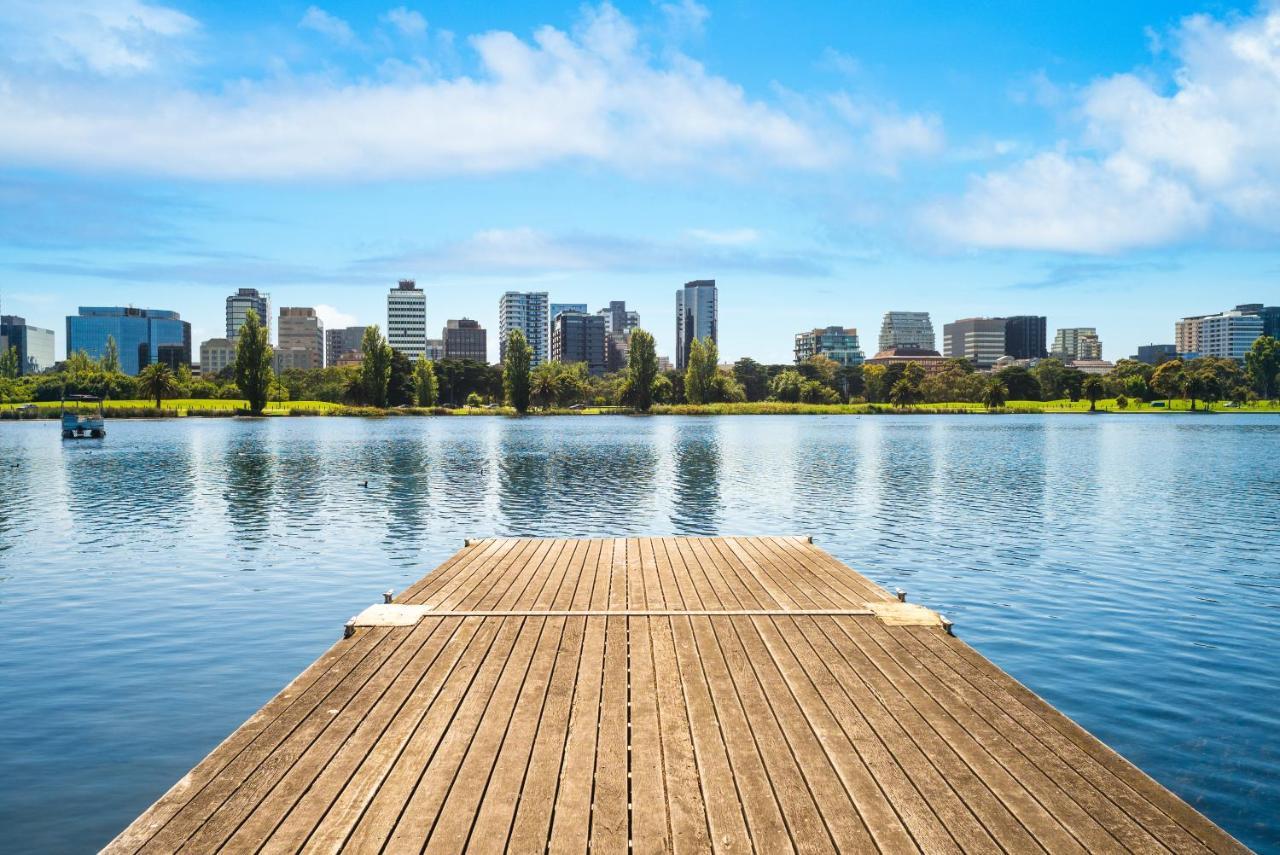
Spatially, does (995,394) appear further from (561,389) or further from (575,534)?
(575,534)

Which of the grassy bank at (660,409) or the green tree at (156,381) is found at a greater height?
the green tree at (156,381)

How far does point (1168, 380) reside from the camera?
546 ft

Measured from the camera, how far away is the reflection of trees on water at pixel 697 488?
91.6ft

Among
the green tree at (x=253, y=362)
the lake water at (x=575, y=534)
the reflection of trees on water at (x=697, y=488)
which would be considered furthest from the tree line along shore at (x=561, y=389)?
the lake water at (x=575, y=534)

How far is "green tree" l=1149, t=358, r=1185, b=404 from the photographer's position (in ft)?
543

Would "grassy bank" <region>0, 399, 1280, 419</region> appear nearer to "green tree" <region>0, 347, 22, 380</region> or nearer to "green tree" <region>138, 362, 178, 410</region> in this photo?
"green tree" <region>138, 362, 178, 410</region>

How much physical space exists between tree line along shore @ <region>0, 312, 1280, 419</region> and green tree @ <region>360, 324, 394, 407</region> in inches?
8.1

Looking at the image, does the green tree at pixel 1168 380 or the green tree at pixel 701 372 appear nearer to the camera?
the green tree at pixel 701 372

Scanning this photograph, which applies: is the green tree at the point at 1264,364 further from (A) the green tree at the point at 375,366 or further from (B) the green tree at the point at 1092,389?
(A) the green tree at the point at 375,366

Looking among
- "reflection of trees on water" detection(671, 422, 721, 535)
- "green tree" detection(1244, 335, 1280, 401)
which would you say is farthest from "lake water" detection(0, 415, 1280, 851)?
"green tree" detection(1244, 335, 1280, 401)

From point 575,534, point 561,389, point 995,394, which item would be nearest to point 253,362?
point 561,389

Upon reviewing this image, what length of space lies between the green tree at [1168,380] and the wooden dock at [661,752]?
184 meters

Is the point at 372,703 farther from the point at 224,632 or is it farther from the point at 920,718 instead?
the point at 224,632

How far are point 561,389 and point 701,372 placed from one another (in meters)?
32.5
